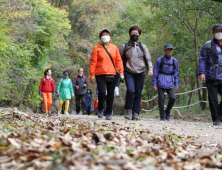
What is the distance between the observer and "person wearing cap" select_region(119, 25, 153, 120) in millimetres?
7520

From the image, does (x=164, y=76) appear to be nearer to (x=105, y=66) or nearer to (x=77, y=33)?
(x=105, y=66)

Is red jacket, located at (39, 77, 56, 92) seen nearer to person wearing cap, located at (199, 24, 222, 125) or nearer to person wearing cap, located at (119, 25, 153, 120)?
person wearing cap, located at (119, 25, 153, 120)

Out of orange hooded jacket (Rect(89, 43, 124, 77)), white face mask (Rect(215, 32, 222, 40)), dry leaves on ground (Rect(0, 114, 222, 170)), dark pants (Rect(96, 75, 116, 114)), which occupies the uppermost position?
white face mask (Rect(215, 32, 222, 40))

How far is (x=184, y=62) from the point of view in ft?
55.7

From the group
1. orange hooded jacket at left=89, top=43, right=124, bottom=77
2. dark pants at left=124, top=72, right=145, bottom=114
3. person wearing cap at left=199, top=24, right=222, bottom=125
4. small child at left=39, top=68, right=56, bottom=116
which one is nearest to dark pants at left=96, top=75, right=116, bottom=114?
orange hooded jacket at left=89, top=43, right=124, bottom=77

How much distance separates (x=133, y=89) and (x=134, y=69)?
1.69 feet

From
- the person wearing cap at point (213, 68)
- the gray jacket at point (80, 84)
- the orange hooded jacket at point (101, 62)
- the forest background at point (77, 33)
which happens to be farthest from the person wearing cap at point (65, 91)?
the person wearing cap at point (213, 68)

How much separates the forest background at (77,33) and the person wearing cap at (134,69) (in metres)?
3.40

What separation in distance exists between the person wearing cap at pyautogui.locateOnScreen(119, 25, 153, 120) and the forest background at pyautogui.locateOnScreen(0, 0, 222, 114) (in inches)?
134

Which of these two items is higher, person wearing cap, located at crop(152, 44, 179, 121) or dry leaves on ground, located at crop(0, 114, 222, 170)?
person wearing cap, located at crop(152, 44, 179, 121)

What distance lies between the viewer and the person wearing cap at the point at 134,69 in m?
7.52

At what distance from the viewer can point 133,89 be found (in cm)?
749

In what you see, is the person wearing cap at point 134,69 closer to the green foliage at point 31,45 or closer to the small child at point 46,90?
the small child at point 46,90

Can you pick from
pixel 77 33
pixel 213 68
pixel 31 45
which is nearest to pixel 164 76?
pixel 213 68
